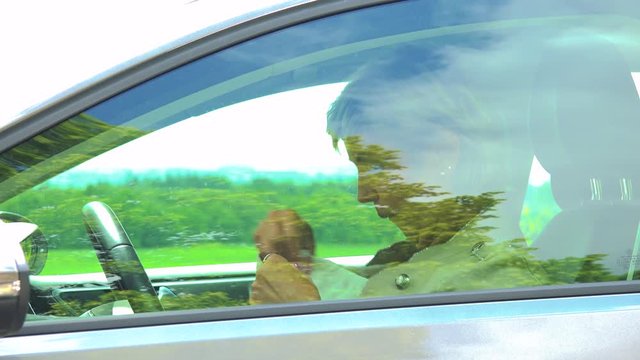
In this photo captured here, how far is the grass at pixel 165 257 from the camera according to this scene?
1.60m

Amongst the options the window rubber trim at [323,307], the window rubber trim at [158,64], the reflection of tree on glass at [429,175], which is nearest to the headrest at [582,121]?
the reflection of tree on glass at [429,175]

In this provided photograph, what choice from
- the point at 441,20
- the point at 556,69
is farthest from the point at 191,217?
the point at 556,69

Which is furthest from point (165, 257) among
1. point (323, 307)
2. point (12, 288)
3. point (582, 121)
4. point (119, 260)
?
point (582, 121)

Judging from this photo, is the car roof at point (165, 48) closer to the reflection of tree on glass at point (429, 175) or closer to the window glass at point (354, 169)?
the window glass at point (354, 169)

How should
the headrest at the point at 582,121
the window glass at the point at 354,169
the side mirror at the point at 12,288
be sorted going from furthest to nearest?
the headrest at the point at 582,121, the window glass at the point at 354,169, the side mirror at the point at 12,288

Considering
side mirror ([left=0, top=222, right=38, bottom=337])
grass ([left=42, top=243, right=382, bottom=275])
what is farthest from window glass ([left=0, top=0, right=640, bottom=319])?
side mirror ([left=0, top=222, right=38, bottom=337])

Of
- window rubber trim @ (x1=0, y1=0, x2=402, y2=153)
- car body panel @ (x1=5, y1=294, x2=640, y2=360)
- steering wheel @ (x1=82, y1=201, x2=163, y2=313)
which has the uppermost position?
window rubber trim @ (x1=0, y1=0, x2=402, y2=153)

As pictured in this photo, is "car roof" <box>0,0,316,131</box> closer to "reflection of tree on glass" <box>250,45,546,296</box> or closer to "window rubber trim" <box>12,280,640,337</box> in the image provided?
"reflection of tree on glass" <box>250,45,546,296</box>

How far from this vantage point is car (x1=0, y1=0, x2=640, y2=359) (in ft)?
5.00

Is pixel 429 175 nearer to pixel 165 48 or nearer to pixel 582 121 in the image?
pixel 582 121

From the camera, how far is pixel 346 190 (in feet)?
5.48

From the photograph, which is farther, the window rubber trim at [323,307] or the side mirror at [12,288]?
the window rubber trim at [323,307]

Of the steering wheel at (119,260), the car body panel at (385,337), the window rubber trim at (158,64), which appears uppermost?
the window rubber trim at (158,64)

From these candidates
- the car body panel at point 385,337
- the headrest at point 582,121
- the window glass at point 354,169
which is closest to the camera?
the car body panel at point 385,337
